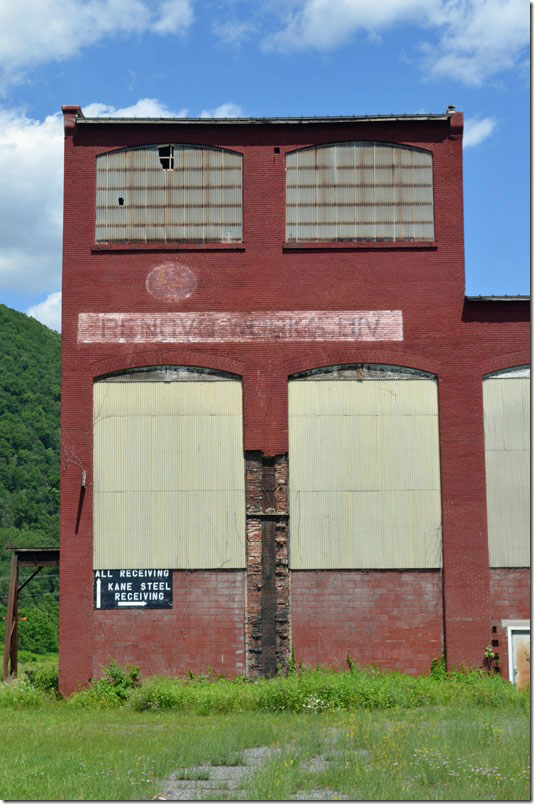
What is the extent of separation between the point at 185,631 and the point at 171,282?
852 centimetres

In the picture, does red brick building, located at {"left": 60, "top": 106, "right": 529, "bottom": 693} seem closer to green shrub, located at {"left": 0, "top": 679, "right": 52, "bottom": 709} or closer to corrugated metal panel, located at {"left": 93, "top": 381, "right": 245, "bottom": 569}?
corrugated metal panel, located at {"left": 93, "top": 381, "right": 245, "bottom": 569}

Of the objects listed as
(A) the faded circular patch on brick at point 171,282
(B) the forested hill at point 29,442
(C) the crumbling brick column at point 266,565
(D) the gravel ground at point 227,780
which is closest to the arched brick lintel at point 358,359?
(C) the crumbling brick column at point 266,565

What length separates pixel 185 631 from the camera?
2366 cm

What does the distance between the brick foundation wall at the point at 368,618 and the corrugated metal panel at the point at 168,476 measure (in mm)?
2018

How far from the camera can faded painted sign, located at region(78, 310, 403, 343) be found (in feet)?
80.5

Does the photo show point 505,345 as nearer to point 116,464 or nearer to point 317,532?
point 317,532

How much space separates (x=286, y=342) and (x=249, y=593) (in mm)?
6142

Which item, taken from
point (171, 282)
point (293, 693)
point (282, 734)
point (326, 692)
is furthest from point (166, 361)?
point (282, 734)

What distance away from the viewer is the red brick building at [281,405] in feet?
77.8

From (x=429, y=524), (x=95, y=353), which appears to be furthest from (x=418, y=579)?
(x=95, y=353)

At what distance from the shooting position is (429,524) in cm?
2403

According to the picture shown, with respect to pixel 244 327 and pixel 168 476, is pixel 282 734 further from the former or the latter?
pixel 244 327

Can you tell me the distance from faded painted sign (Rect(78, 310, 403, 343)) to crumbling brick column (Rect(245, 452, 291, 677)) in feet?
9.97

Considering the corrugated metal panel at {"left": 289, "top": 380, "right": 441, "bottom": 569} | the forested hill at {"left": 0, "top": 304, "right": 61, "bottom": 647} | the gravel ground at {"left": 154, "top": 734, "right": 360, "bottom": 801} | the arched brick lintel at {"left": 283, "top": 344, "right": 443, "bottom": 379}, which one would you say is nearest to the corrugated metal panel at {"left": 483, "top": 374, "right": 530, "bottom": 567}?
the corrugated metal panel at {"left": 289, "top": 380, "right": 441, "bottom": 569}
